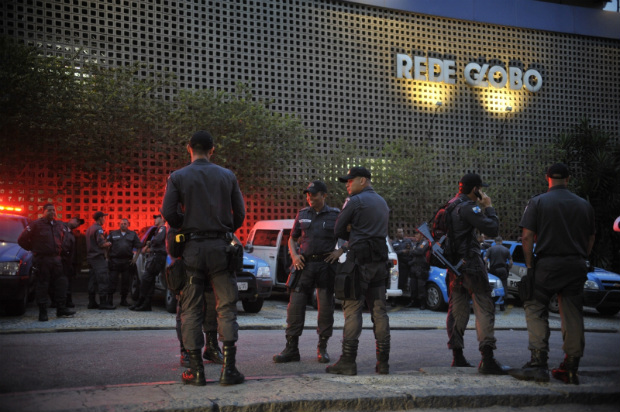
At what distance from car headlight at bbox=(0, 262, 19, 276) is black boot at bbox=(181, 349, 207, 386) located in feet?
23.5

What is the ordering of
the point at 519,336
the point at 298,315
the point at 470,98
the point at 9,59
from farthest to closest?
the point at 470,98, the point at 9,59, the point at 519,336, the point at 298,315

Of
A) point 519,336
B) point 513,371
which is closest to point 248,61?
point 519,336

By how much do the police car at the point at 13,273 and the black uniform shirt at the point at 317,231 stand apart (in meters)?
6.14

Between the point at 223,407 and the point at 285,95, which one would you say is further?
the point at 285,95

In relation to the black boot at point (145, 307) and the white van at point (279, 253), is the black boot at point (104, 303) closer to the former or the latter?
the black boot at point (145, 307)

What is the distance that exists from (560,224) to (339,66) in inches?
793

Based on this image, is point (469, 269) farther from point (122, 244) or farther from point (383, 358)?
point (122, 244)

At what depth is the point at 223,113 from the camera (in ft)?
64.8

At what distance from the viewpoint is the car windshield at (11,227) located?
1224 centimetres

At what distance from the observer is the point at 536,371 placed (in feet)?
18.9

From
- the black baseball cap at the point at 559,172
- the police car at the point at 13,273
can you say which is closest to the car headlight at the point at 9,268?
the police car at the point at 13,273

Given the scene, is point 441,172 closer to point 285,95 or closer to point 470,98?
point 470,98

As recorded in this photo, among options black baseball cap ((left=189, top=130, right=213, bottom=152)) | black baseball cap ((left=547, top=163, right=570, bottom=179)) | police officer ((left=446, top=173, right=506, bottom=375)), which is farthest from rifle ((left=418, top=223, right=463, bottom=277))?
black baseball cap ((left=189, top=130, right=213, bottom=152))

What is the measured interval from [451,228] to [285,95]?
18.3 metres
